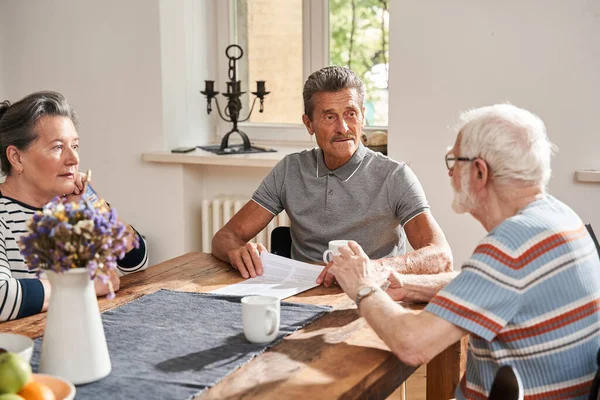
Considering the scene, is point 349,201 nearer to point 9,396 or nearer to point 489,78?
point 489,78

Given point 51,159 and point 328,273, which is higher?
Answer: point 51,159

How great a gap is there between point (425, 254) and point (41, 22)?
2660 millimetres

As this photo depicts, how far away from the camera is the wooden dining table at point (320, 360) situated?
137cm

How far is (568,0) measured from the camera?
292 cm

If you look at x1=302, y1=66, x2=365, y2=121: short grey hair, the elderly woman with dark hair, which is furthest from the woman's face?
x1=302, y1=66, x2=365, y2=121: short grey hair

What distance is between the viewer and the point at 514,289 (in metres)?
1.40

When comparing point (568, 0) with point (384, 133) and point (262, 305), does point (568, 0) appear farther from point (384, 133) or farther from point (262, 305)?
point (262, 305)

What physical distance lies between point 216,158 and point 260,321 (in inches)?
81.9

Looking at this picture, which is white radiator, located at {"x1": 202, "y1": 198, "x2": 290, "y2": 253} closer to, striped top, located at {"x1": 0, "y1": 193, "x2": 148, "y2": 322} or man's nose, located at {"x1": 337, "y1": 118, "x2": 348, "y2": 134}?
man's nose, located at {"x1": 337, "y1": 118, "x2": 348, "y2": 134}

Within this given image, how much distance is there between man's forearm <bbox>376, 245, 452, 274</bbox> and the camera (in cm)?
212

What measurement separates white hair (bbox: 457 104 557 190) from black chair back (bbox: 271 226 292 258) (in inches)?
47.8

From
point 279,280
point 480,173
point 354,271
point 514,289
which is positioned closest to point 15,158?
point 279,280

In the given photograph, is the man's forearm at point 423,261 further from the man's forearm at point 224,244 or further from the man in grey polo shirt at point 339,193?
the man's forearm at point 224,244

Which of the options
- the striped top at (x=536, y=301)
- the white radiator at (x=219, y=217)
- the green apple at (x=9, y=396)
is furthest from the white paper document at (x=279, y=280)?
the white radiator at (x=219, y=217)
